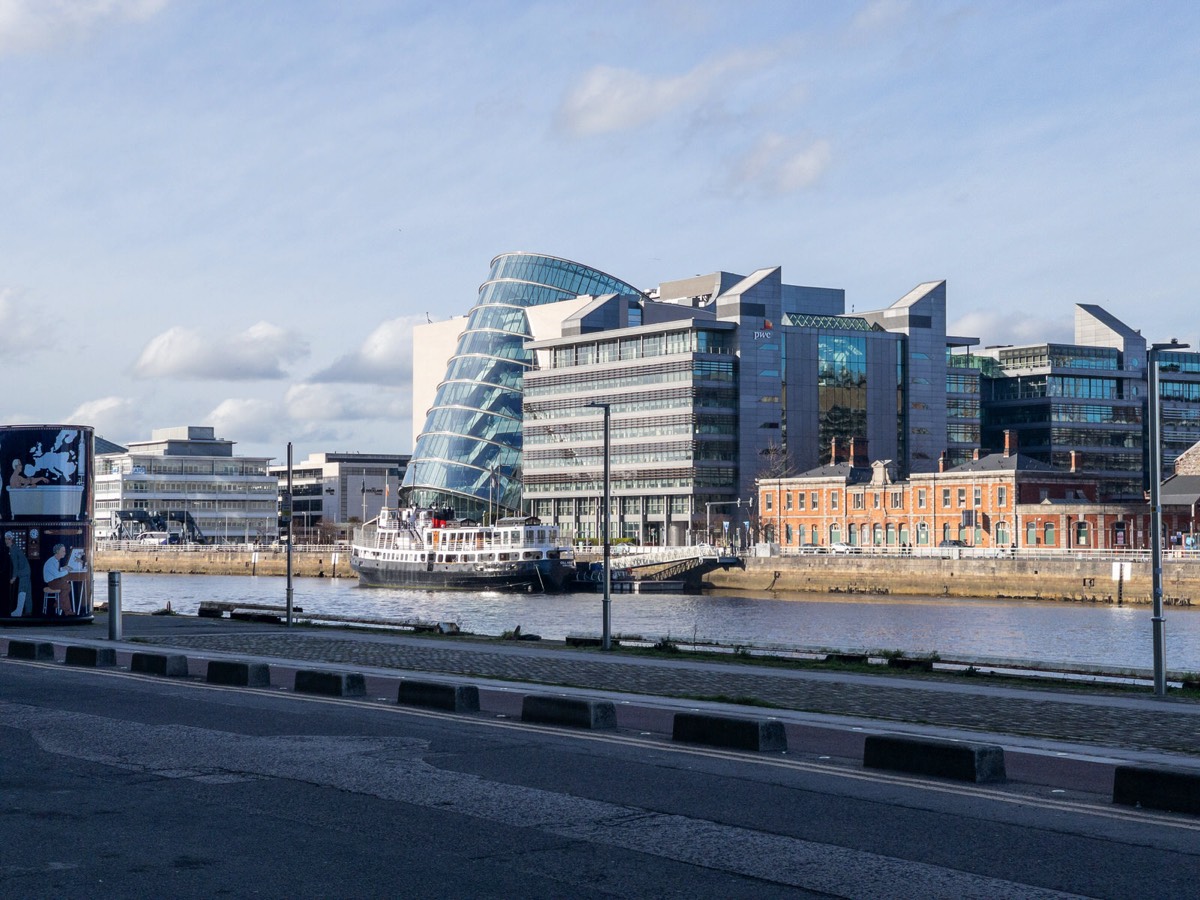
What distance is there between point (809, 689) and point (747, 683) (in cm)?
147

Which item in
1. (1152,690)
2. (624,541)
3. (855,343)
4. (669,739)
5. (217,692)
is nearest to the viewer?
(669,739)

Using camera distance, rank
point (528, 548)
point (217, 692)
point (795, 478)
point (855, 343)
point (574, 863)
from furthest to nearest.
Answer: point (855, 343), point (795, 478), point (528, 548), point (217, 692), point (574, 863)

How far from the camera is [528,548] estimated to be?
106750mm

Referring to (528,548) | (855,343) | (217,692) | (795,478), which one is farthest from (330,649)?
(855,343)

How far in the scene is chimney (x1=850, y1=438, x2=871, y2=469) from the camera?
431 ft

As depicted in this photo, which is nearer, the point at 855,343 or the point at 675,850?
the point at 675,850

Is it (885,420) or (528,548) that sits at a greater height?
(885,420)

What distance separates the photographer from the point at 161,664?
26672mm

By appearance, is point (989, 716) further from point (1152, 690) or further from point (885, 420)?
point (885, 420)

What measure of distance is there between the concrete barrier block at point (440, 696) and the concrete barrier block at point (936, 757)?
271 inches

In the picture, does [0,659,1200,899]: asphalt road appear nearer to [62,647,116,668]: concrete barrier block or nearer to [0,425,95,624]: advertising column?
[62,647,116,668]: concrete barrier block

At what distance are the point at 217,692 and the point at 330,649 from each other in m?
9.47

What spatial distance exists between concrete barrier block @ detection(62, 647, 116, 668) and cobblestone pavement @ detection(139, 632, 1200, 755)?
3236mm

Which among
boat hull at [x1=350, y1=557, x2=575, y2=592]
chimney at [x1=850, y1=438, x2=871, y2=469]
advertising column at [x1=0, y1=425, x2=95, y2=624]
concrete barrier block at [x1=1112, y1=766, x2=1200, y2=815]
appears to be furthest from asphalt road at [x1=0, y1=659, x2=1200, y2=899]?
chimney at [x1=850, y1=438, x2=871, y2=469]
